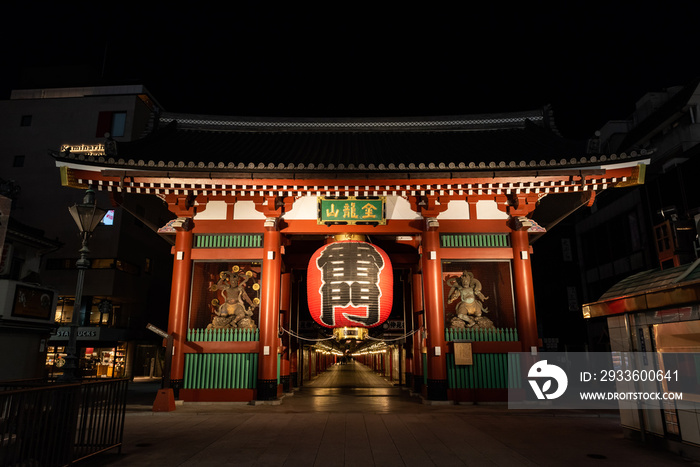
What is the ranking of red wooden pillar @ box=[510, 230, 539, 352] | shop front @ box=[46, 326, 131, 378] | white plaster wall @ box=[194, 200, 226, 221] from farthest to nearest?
shop front @ box=[46, 326, 131, 378]
white plaster wall @ box=[194, 200, 226, 221]
red wooden pillar @ box=[510, 230, 539, 352]

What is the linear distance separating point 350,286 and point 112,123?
96.3ft

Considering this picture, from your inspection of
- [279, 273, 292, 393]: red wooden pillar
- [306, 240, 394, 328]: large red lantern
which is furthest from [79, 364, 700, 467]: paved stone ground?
[279, 273, 292, 393]: red wooden pillar

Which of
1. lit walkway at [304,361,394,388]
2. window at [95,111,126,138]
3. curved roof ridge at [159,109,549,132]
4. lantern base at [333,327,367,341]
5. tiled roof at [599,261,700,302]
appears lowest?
lit walkway at [304,361,394,388]

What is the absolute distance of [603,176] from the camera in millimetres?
10812

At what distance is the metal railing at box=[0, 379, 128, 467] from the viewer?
405 centimetres

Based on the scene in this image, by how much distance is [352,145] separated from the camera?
14.3 metres

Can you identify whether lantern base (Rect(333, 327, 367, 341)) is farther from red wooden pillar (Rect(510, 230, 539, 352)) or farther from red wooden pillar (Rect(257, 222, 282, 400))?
red wooden pillar (Rect(510, 230, 539, 352))

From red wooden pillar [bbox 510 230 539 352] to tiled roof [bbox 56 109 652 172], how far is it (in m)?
2.30

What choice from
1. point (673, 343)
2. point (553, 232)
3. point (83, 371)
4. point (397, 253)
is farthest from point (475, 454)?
point (83, 371)

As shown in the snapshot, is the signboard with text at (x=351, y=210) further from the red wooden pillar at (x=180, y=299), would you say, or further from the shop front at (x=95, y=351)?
the shop front at (x=95, y=351)

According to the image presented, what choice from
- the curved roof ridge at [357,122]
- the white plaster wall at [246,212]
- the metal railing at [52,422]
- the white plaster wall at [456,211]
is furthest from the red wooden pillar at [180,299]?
the white plaster wall at [456,211]

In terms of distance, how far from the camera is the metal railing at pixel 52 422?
13.3 feet

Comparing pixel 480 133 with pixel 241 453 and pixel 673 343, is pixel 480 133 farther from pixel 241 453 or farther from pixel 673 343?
pixel 241 453

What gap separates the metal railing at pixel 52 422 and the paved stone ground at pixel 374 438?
0.42 meters
